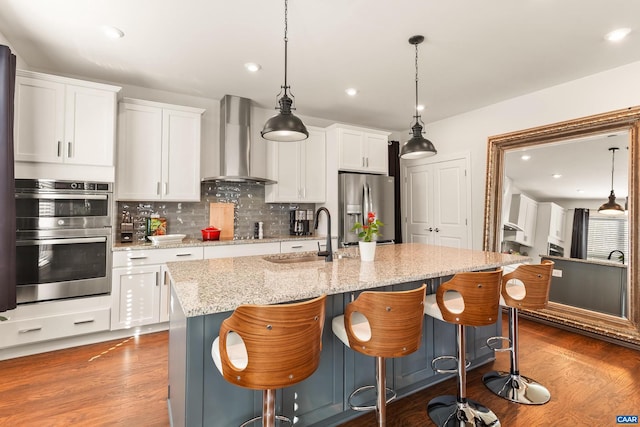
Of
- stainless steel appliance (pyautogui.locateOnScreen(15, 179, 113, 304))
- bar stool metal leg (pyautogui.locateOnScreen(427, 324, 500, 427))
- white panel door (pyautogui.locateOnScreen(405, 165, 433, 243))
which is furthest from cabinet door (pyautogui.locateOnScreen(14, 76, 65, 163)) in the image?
white panel door (pyautogui.locateOnScreen(405, 165, 433, 243))

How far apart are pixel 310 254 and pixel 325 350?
98 cm

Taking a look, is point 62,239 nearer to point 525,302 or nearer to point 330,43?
point 330,43

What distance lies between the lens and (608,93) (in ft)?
10.2

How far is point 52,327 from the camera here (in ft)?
9.16

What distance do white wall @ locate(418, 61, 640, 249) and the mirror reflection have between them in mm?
298

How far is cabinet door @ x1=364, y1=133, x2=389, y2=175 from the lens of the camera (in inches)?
179

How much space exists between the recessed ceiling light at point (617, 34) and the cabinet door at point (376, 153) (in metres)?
2.59

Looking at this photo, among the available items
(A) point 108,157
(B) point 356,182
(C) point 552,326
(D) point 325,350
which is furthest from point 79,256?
(C) point 552,326

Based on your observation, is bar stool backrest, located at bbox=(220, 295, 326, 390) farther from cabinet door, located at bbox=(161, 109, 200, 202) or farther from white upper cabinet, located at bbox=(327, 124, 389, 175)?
white upper cabinet, located at bbox=(327, 124, 389, 175)

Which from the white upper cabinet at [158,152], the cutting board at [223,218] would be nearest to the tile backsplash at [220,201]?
the cutting board at [223,218]

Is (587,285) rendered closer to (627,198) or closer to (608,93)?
(627,198)

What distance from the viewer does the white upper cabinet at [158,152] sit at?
333cm

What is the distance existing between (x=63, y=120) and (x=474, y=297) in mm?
3656

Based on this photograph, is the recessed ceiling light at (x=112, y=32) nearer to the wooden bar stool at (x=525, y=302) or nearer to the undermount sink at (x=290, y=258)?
the undermount sink at (x=290, y=258)
